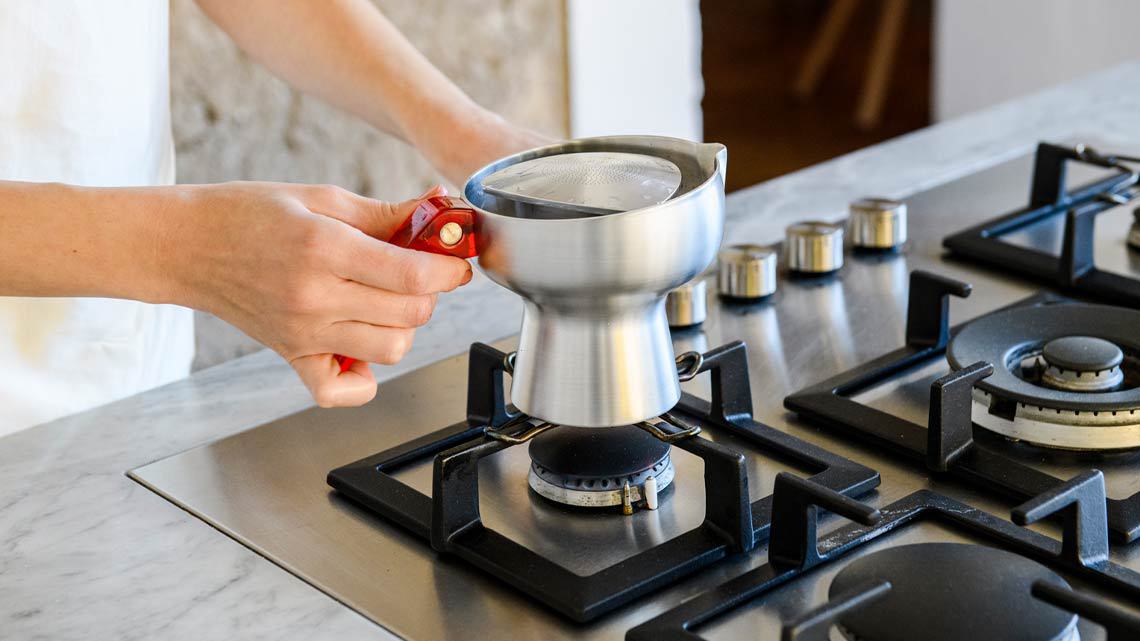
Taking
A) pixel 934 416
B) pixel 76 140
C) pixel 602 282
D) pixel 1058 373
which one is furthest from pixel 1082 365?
pixel 76 140

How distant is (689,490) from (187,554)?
0.93 ft

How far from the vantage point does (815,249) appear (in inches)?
43.2

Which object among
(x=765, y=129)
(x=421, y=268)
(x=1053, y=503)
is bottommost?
(x=765, y=129)

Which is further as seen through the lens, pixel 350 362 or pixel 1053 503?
pixel 350 362

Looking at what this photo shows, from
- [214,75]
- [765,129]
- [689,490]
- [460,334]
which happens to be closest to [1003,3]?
[765,129]

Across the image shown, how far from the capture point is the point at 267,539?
761 mm

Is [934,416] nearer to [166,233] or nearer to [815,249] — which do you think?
[815,249]

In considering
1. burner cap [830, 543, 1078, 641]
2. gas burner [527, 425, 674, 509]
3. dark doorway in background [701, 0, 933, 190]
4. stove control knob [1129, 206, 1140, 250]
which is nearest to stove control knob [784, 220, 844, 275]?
stove control knob [1129, 206, 1140, 250]

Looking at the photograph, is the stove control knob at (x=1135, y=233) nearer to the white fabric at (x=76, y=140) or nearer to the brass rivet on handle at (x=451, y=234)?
the brass rivet on handle at (x=451, y=234)

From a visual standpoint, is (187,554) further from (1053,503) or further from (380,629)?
(1053,503)

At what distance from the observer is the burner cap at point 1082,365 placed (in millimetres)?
827

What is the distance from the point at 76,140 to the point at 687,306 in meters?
0.51

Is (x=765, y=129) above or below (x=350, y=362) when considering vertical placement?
below

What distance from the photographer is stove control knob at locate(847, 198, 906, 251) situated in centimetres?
114
